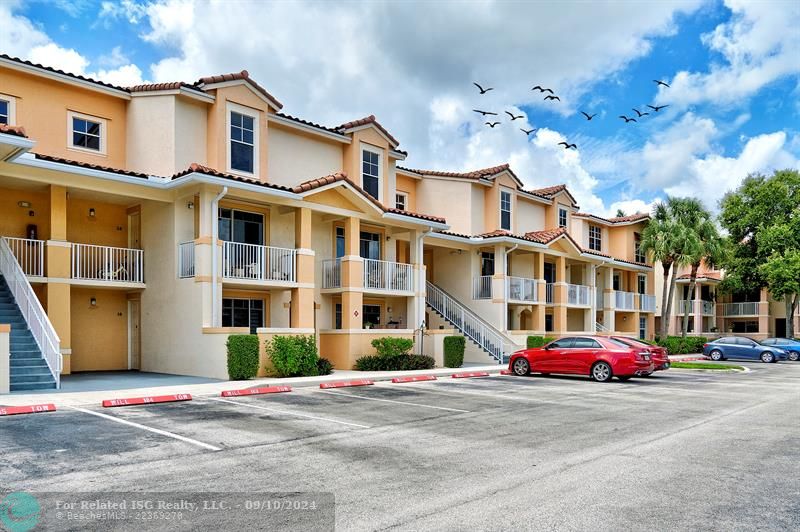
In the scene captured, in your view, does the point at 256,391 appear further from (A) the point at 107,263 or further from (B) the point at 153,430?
(A) the point at 107,263

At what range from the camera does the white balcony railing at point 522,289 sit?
30.5m

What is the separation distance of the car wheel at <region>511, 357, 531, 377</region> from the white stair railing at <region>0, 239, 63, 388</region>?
45.0ft

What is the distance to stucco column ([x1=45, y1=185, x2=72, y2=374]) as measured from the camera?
17875 mm

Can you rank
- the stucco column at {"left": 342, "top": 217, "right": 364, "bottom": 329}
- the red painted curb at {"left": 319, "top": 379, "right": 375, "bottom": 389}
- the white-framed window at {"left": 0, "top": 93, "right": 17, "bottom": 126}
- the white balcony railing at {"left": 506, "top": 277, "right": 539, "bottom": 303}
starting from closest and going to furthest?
1. the red painted curb at {"left": 319, "top": 379, "right": 375, "bottom": 389}
2. the white-framed window at {"left": 0, "top": 93, "right": 17, "bottom": 126}
3. the stucco column at {"left": 342, "top": 217, "right": 364, "bottom": 329}
4. the white balcony railing at {"left": 506, "top": 277, "right": 539, "bottom": 303}

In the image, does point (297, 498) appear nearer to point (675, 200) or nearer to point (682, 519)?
point (682, 519)

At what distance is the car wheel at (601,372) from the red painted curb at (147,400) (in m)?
12.2

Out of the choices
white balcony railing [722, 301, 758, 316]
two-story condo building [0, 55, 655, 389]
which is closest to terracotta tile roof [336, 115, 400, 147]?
two-story condo building [0, 55, 655, 389]

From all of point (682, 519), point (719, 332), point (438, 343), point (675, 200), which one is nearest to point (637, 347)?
point (438, 343)

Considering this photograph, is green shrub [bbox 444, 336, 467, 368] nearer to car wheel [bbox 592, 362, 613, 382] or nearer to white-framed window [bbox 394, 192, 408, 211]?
car wheel [bbox 592, 362, 613, 382]

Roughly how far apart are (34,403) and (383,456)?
7.82 metres

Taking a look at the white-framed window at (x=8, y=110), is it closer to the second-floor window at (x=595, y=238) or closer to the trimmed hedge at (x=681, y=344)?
the second-floor window at (x=595, y=238)

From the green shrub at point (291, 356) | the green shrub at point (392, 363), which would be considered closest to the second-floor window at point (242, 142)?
the green shrub at point (291, 356)

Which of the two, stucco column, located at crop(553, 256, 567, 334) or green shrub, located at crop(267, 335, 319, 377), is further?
stucco column, located at crop(553, 256, 567, 334)

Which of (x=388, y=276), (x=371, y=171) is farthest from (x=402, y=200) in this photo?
(x=388, y=276)
